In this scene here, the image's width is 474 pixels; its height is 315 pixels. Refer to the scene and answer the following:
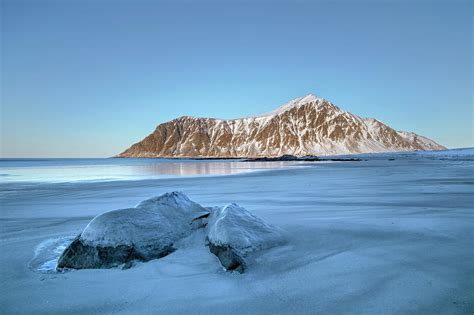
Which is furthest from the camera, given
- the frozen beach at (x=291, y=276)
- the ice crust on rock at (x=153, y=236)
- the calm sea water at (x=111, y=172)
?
the calm sea water at (x=111, y=172)

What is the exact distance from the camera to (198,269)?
4.14m

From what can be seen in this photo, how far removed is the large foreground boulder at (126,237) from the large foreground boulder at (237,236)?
2.21 feet

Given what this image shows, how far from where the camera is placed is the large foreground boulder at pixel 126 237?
4402 mm

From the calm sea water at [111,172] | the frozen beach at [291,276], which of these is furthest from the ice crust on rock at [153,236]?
the calm sea water at [111,172]

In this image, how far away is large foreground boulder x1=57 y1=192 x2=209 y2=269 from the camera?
14.4 feet

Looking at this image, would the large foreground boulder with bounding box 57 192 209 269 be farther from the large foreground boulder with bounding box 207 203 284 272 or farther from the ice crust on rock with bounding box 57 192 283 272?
the large foreground boulder with bounding box 207 203 284 272

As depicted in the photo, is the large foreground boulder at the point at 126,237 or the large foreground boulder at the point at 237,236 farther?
the large foreground boulder at the point at 126,237

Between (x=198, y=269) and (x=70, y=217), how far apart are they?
17.3 ft

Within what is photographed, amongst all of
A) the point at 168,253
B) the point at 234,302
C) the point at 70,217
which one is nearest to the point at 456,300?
the point at 234,302

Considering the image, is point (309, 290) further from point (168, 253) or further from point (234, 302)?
point (168, 253)

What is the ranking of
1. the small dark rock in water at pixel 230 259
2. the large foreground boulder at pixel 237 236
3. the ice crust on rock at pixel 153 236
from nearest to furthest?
the small dark rock in water at pixel 230 259 → the large foreground boulder at pixel 237 236 → the ice crust on rock at pixel 153 236

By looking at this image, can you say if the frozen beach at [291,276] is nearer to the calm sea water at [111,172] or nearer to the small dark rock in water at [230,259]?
the small dark rock in water at [230,259]

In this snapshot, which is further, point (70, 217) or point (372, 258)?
point (70, 217)

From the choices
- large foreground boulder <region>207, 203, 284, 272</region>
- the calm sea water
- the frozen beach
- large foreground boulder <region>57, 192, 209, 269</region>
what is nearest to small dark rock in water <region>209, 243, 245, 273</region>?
large foreground boulder <region>207, 203, 284, 272</region>
